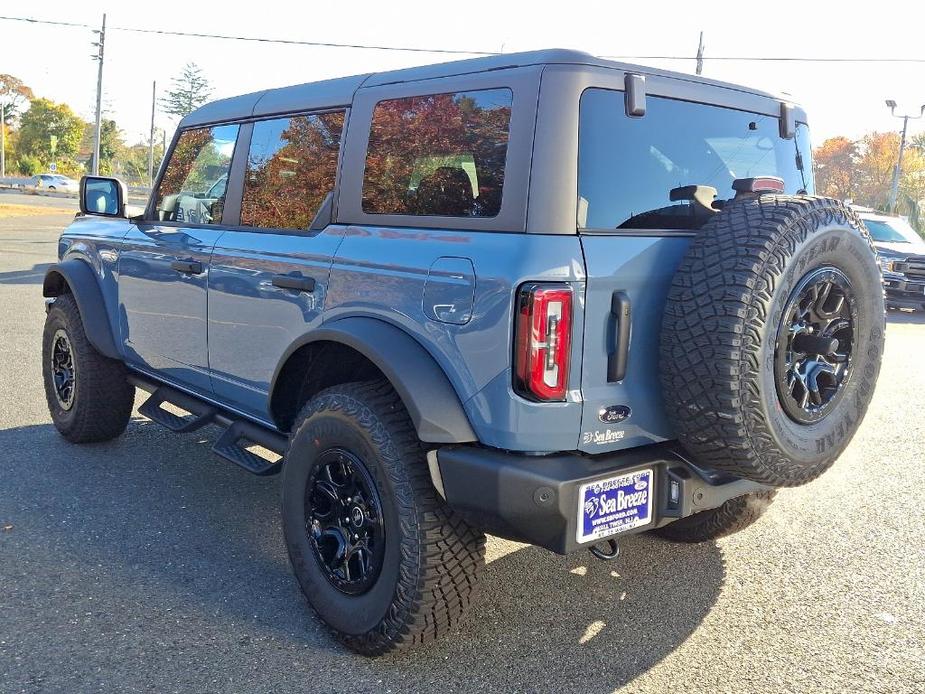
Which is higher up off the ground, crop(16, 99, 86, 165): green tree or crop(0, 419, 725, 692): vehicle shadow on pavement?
crop(16, 99, 86, 165): green tree

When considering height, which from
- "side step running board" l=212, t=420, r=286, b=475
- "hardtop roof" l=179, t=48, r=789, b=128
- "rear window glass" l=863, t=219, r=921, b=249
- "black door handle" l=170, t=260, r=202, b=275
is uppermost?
"rear window glass" l=863, t=219, r=921, b=249

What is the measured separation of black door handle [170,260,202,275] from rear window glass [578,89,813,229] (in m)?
2.00

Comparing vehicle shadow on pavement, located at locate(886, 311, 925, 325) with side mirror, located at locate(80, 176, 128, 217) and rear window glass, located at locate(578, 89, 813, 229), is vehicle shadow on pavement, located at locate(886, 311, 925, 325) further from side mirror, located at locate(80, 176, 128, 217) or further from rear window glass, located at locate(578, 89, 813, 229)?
side mirror, located at locate(80, 176, 128, 217)

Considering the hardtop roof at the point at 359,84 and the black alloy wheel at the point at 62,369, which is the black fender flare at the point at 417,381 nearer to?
the hardtop roof at the point at 359,84

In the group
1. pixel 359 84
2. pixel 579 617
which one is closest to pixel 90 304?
pixel 359 84

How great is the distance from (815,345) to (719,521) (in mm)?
1361

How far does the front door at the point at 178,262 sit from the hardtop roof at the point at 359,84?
108 mm

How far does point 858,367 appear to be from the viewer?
2.88 metres

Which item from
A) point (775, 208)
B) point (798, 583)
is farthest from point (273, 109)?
point (798, 583)

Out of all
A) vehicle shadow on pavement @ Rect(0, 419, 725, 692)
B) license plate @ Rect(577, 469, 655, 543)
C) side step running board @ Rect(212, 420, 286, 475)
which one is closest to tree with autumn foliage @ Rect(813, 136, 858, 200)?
vehicle shadow on pavement @ Rect(0, 419, 725, 692)

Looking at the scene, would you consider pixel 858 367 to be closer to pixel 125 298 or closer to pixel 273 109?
pixel 273 109

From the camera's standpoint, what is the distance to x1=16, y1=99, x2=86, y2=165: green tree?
67.8 meters

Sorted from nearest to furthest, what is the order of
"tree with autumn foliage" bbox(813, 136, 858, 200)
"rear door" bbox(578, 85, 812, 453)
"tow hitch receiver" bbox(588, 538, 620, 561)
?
"rear door" bbox(578, 85, 812, 453)
"tow hitch receiver" bbox(588, 538, 620, 561)
"tree with autumn foliage" bbox(813, 136, 858, 200)

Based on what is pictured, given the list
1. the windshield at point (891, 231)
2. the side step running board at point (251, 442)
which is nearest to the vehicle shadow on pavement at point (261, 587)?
the side step running board at point (251, 442)
